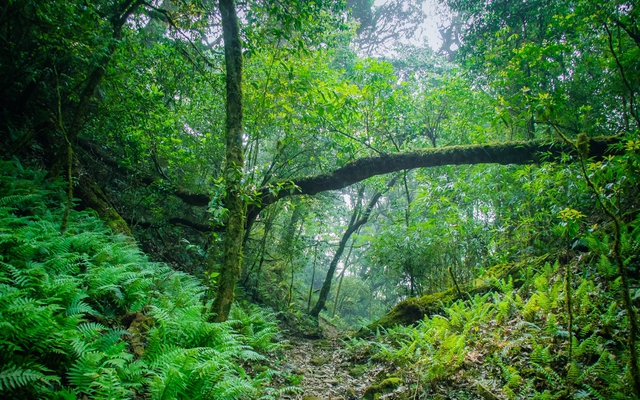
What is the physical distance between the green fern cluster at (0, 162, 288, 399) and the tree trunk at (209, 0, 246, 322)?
45 cm

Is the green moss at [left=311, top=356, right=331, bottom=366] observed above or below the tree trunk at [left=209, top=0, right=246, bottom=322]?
below

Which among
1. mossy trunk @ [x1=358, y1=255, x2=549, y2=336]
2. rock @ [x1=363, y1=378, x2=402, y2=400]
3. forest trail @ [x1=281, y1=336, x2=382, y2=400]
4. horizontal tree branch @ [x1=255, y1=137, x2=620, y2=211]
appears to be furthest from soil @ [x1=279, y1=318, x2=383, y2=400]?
horizontal tree branch @ [x1=255, y1=137, x2=620, y2=211]

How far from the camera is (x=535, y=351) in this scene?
3402 millimetres

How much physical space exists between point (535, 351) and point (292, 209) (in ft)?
15.5

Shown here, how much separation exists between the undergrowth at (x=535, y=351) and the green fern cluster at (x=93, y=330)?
6.92 ft

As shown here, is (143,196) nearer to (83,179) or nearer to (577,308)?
(83,179)

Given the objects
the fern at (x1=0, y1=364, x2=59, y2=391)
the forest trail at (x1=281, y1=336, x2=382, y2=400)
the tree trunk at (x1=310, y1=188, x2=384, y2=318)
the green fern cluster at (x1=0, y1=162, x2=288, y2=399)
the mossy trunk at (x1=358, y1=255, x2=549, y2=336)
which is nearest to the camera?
the fern at (x1=0, y1=364, x2=59, y2=391)

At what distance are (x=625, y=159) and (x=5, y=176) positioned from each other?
9139mm

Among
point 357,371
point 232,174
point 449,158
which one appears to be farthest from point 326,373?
point 449,158

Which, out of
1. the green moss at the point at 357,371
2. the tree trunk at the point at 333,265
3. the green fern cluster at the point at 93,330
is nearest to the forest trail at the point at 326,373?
the green moss at the point at 357,371

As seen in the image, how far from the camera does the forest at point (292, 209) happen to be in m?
3.02

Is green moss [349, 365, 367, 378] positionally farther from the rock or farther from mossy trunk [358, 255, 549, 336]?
mossy trunk [358, 255, 549, 336]

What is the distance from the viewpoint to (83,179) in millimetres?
7055

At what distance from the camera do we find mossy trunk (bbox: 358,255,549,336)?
671 centimetres
